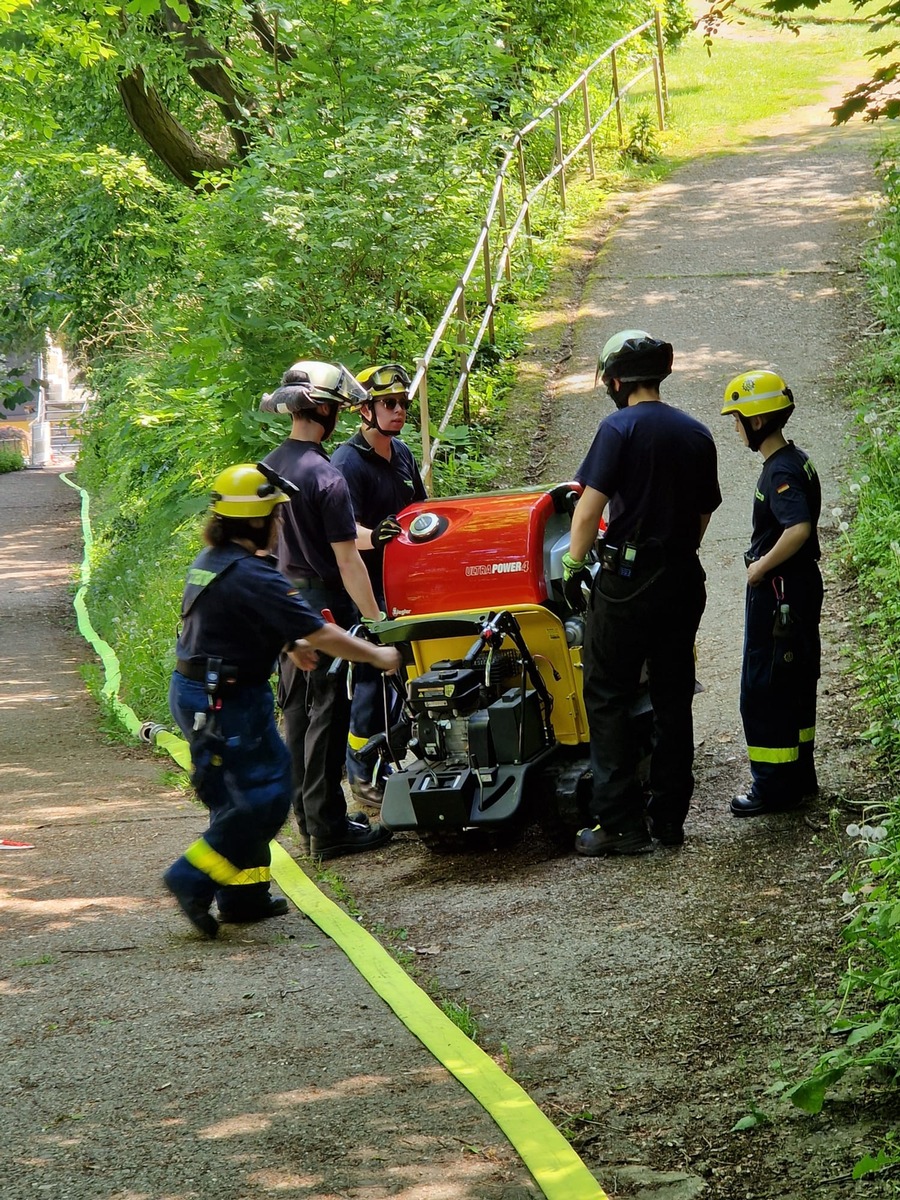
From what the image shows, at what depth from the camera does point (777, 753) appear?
5.74 metres

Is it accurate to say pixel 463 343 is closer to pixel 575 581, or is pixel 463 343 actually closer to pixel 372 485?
pixel 372 485

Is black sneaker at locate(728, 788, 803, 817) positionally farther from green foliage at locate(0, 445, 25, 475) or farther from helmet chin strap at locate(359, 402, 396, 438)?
green foliage at locate(0, 445, 25, 475)

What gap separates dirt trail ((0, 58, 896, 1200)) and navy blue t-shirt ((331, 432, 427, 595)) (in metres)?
Answer: 1.50

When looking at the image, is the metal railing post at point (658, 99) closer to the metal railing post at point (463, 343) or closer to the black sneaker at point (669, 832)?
the metal railing post at point (463, 343)

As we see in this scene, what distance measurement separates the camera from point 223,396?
1054 centimetres

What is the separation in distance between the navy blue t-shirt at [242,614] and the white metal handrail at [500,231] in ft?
10.6

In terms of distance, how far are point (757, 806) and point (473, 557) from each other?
161 cm

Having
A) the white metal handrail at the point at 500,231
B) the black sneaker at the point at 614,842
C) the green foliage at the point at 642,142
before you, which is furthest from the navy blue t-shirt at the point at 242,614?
the green foliage at the point at 642,142

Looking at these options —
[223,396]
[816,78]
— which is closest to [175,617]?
[223,396]

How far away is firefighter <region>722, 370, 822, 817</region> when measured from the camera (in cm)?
556

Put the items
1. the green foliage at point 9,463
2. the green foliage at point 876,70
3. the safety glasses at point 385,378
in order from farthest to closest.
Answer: the green foliage at point 9,463
the safety glasses at point 385,378
the green foliage at point 876,70

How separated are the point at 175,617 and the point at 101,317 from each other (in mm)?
8790

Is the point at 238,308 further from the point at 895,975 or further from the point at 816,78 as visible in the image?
the point at 816,78

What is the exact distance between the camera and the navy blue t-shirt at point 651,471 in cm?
539
